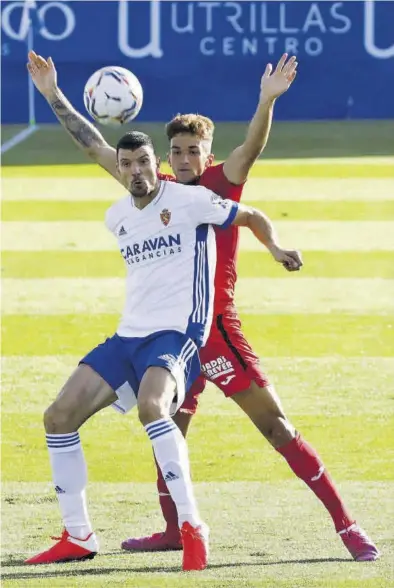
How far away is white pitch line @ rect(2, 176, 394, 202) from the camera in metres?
17.5

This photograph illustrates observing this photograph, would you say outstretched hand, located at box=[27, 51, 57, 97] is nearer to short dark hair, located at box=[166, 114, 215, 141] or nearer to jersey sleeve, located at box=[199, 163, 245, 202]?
short dark hair, located at box=[166, 114, 215, 141]

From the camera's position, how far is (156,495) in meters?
8.20

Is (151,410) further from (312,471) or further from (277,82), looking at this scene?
(277,82)

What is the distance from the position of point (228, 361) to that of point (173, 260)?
0.55 metres

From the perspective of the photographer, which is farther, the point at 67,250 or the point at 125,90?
the point at 67,250

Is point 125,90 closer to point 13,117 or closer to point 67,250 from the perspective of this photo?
point 67,250

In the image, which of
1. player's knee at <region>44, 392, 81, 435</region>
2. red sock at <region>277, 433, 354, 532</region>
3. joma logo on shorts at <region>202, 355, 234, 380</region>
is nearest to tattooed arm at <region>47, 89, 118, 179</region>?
joma logo on shorts at <region>202, 355, 234, 380</region>

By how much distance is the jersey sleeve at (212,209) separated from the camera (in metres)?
6.88

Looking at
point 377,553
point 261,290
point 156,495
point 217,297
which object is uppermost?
point 217,297

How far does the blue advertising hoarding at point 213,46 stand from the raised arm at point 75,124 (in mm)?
15103

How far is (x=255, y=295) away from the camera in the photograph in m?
13.2

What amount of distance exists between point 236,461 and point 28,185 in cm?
1003

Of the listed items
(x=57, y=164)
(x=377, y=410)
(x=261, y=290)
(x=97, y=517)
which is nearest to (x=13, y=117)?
(x=57, y=164)

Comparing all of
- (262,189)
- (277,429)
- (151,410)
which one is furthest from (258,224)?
(262,189)
